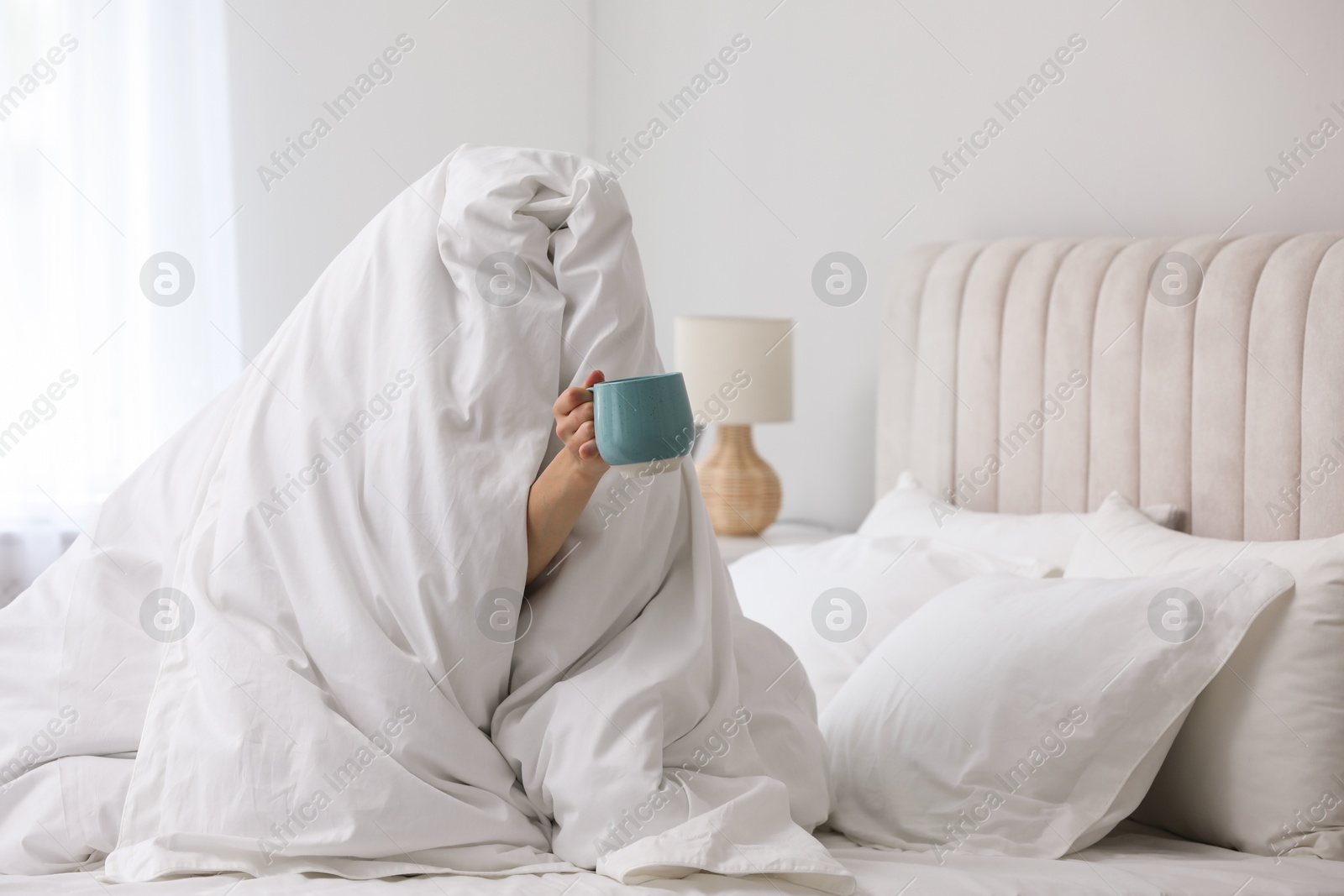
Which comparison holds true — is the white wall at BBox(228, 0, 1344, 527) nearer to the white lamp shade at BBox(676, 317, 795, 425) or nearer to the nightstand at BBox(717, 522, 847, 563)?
the nightstand at BBox(717, 522, 847, 563)

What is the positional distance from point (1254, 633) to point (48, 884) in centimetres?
143

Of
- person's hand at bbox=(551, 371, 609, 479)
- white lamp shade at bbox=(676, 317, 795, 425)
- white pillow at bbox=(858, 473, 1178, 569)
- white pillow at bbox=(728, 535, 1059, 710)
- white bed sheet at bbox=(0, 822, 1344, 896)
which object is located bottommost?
white bed sheet at bbox=(0, 822, 1344, 896)

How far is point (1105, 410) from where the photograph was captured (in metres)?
2.04

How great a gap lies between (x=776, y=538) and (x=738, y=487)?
168mm

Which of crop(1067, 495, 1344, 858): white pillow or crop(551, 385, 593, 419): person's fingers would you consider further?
crop(1067, 495, 1344, 858): white pillow

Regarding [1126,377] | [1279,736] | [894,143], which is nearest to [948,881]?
[1279,736]

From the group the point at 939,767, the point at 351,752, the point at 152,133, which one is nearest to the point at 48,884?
the point at 351,752

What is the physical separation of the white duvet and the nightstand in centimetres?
125

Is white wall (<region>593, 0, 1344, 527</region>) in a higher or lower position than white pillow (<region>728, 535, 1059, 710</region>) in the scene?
higher

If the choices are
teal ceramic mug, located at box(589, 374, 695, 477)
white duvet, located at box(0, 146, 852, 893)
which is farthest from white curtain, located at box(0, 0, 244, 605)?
teal ceramic mug, located at box(589, 374, 695, 477)

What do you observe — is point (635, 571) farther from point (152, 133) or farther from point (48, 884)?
point (152, 133)

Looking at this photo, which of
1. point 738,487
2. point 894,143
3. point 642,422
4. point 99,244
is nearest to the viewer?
point 642,422

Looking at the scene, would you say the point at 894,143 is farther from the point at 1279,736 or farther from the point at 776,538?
the point at 1279,736

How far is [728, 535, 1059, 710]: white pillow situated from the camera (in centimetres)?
185
